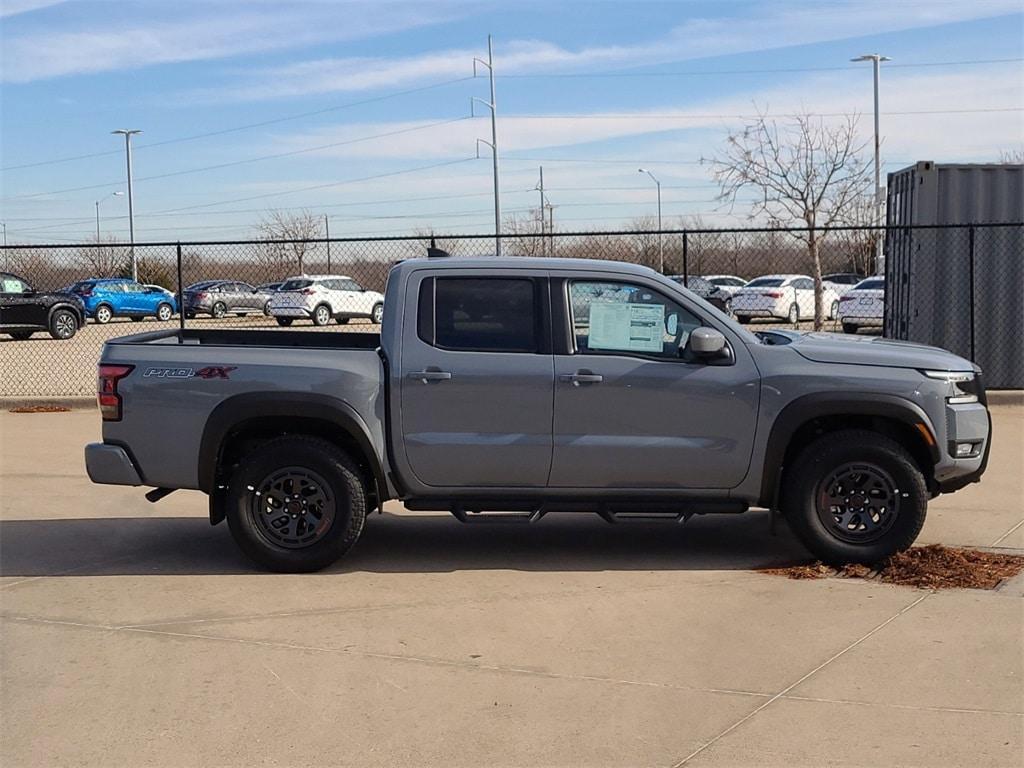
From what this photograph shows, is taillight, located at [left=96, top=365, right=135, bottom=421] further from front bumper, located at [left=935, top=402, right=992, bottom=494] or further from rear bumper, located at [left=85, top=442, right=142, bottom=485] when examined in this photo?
front bumper, located at [left=935, top=402, right=992, bottom=494]

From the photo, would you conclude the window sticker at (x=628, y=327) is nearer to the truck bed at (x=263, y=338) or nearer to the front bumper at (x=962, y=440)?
the truck bed at (x=263, y=338)

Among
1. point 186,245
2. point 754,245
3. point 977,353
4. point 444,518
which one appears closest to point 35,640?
point 444,518

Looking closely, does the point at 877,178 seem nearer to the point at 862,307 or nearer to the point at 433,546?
the point at 862,307

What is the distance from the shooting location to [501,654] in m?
5.66

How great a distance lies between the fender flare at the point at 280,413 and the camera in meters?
6.89

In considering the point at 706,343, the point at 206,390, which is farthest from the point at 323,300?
the point at 706,343

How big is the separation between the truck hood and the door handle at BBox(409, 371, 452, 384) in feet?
6.83

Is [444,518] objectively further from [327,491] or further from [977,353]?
[977,353]

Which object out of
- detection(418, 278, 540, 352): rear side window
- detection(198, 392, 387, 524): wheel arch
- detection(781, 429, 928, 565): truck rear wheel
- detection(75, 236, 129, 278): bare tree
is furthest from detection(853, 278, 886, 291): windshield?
detection(75, 236, 129, 278): bare tree

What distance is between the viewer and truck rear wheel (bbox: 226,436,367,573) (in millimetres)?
6977

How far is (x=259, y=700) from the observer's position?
5.05m

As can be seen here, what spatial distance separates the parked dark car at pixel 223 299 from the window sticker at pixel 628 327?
34.3 m

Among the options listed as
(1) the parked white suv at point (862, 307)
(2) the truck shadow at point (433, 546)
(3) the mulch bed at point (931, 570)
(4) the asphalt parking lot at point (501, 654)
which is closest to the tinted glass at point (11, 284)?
(1) the parked white suv at point (862, 307)

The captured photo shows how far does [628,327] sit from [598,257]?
21077 millimetres
